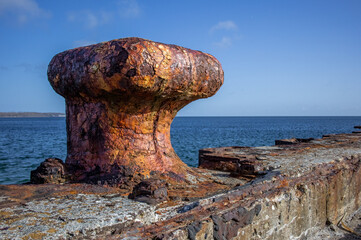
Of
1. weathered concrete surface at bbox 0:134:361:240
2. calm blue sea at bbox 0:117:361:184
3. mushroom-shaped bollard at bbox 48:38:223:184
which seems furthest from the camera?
calm blue sea at bbox 0:117:361:184

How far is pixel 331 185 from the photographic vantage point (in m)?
2.57

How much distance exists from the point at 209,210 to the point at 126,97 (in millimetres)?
859

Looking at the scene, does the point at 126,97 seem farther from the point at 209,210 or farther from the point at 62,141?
the point at 62,141

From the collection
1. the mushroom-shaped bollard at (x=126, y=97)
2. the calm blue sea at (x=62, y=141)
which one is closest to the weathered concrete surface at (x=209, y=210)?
the mushroom-shaped bollard at (x=126, y=97)

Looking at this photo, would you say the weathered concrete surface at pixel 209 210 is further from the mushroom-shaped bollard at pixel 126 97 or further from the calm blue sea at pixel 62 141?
the calm blue sea at pixel 62 141

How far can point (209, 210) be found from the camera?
5.24 ft

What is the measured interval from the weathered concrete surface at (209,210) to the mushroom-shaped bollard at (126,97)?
1.03 ft

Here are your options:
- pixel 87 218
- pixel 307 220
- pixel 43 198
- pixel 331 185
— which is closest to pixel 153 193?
pixel 87 218

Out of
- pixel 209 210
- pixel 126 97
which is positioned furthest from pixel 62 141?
pixel 209 210

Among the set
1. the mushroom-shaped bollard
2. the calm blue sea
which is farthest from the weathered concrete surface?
the calm blue sea

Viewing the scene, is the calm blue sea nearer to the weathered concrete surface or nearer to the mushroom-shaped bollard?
the mushroom-shaped bollard

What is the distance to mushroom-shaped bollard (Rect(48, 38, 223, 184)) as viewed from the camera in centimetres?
188

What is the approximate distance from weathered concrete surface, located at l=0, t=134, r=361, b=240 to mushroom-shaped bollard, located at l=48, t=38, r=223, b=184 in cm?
31

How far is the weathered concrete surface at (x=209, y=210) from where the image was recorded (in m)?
1.31
